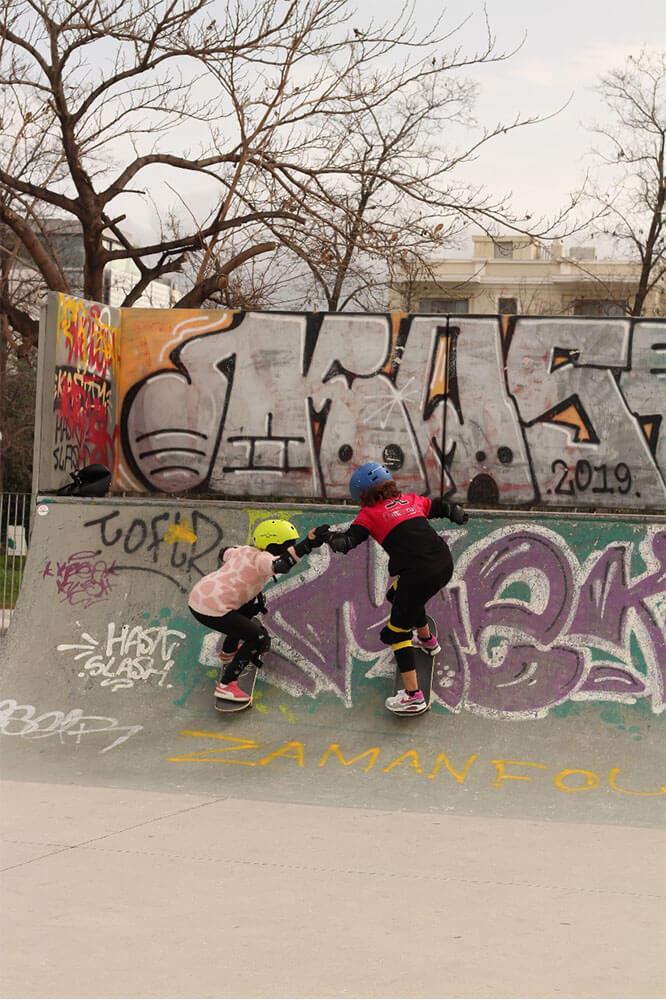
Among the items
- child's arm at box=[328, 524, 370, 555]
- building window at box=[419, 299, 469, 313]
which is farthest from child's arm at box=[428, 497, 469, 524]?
building window at box=[419, 299, 469, 313]

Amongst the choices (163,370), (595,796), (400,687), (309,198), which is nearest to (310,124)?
(309,198)

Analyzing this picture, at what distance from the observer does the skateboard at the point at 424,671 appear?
24.1 feet

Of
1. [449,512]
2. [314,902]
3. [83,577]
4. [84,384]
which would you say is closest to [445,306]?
[84,384]

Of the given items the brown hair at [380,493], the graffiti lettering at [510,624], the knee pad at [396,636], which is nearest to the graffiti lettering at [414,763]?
the graffiti lettering at [510,624]

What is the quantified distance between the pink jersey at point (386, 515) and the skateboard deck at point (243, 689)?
4.13 ft

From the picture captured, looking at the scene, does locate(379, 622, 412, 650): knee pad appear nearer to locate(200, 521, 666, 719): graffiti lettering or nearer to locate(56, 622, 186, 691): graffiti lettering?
locate(200, 521, 666, 719): graffiti lettering

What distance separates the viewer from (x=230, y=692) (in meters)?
7.32

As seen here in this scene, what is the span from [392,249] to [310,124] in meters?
2.06

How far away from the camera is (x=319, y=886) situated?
459cm

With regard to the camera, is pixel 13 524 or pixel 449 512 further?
pixel 13 524

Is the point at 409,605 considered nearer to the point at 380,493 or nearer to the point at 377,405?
the point at 380,493

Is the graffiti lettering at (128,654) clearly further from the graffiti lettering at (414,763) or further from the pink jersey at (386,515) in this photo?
the pink jersey at (386,515)

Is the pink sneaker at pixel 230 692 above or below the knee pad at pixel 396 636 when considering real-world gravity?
below

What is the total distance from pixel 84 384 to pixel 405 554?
14.9ft
